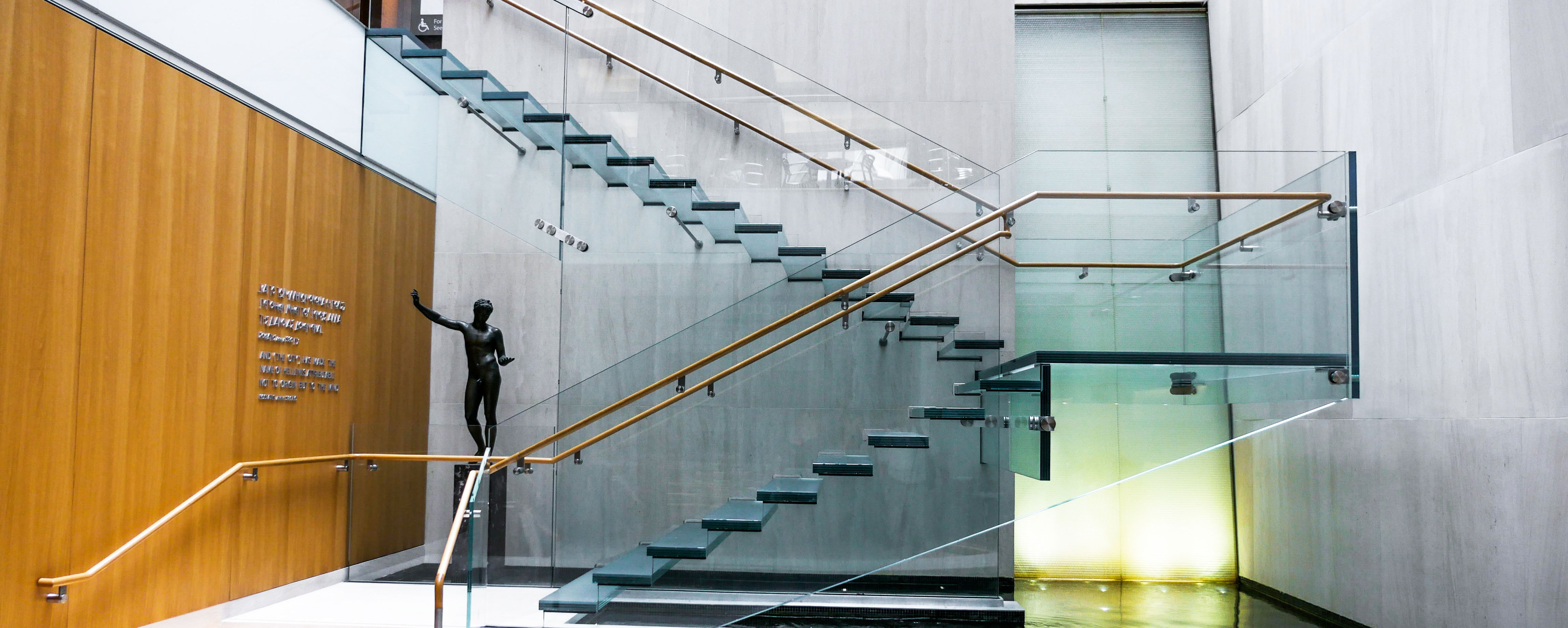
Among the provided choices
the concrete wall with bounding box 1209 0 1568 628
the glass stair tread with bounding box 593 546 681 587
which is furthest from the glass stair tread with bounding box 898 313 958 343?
the concrete wall with bounding box 1209 0 1568 628

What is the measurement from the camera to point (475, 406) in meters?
6.80

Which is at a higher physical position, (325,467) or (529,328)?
(529,328)

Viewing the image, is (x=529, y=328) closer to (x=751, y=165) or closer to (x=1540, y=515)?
(x=751, y=165)

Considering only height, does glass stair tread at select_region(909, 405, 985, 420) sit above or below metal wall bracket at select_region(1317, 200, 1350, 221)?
below

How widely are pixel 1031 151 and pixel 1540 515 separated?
469 cm

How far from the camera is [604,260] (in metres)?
7.17

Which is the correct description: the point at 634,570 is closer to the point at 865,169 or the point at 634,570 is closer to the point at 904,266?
the point at 904,266

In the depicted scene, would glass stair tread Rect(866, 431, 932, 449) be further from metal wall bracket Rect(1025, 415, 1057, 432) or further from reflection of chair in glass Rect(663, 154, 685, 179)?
reflection of chair in glass Rect(663, 154, 685, 179)

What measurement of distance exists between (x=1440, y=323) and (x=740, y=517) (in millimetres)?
3895

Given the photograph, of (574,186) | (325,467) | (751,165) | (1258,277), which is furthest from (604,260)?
(1258,277)

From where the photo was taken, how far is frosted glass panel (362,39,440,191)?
6.76 meters

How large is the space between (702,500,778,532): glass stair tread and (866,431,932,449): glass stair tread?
24.4 inches

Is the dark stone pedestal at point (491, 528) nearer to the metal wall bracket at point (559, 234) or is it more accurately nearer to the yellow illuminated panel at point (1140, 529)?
the metal wall bracket at point (559, 234)

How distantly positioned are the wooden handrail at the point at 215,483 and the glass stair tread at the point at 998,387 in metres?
2.75
